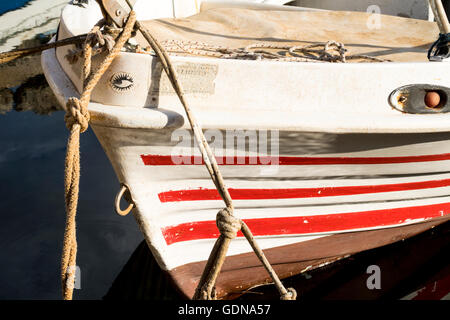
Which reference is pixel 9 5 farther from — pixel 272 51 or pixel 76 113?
pixel 76 113

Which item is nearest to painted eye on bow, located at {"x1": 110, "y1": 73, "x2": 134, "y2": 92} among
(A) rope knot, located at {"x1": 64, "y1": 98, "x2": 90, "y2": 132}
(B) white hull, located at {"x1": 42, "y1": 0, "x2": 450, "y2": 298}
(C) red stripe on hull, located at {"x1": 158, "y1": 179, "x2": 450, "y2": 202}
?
(B) white hull, located at {"x1": 42, "y1": 0, "x2": 450, "y2": 298}

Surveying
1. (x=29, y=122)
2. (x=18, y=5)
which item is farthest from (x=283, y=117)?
(x=18, y=5)

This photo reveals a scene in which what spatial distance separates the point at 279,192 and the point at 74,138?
42.8 inches

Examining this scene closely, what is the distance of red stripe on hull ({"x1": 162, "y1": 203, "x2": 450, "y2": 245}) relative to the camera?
2.57 metres

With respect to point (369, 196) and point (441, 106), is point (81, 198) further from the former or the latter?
point (441, 106)

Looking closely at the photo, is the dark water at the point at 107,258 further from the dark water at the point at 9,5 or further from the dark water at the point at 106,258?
the dark water at the point at 9,5

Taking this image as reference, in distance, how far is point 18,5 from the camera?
711cm

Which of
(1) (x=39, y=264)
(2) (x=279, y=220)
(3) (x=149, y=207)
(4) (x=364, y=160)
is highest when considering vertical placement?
(4) (x=364, y=160)

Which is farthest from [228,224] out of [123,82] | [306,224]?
[306,224]

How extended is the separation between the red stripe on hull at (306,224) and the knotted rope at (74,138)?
678 mm

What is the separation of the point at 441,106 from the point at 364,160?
42 cm

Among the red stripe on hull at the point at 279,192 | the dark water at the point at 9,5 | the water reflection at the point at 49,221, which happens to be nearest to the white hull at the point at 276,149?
the red stripe on hull at the point at 279,192

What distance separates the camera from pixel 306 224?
2.68 m

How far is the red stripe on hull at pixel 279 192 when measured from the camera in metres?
2.42
